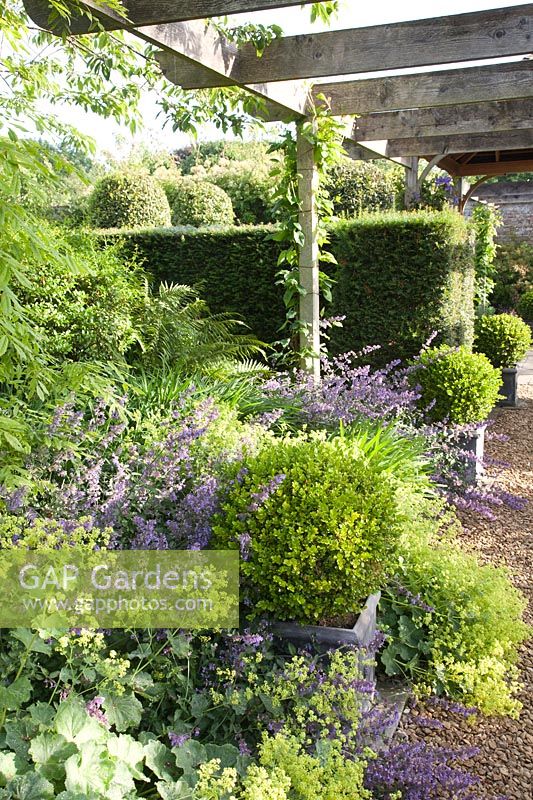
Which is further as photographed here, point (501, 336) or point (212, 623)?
point (501, 336)

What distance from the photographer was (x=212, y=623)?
7.41ft

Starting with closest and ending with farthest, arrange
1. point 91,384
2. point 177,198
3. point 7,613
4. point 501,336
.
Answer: point 7,613 < point 91,384 < point 501,336 < point 177,198

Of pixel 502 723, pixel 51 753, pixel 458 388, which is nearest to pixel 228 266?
pixel 458 388

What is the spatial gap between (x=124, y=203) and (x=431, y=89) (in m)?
9.21

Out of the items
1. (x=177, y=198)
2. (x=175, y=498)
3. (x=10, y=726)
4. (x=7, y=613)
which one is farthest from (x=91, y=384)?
(x=177, y=198)

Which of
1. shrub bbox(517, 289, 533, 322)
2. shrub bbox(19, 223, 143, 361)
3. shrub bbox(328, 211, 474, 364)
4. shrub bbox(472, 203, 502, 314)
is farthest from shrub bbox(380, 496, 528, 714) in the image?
shrub bbox(517, 289, 533, 322)

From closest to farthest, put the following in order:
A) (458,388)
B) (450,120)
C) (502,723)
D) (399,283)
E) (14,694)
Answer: (14,694), (502,723), (458,388), (450,120), (399,283)

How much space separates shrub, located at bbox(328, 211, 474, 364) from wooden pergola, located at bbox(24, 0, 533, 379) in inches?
33.6

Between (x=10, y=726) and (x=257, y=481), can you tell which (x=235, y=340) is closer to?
(x=257, y=481)

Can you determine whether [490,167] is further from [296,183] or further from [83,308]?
[83,308]

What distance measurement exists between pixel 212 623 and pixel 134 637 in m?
0.25

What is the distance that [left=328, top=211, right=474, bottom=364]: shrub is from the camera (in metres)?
6.45

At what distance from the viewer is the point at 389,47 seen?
164 inches

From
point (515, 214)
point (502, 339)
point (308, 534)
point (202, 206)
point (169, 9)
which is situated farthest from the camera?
point (515, 214)
